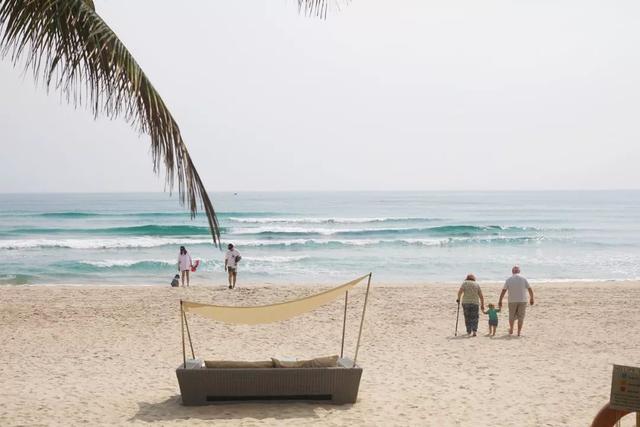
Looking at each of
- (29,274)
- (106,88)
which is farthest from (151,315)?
(29,274)

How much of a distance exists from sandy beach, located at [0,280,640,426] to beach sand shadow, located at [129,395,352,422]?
0.07ft

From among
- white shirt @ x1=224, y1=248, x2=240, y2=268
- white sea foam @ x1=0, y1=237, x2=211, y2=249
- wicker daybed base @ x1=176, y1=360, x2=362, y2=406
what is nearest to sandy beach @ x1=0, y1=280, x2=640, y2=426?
wicker daybed base @ x1=176, y1=360, x2=362, y2=406

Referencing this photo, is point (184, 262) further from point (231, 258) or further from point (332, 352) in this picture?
point (332, 352)

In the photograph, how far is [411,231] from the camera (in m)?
47.3

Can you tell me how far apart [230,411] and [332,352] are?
3925 millimetres

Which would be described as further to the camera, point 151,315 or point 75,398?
point 151,315

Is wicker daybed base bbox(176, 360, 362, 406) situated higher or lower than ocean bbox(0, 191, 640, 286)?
higher

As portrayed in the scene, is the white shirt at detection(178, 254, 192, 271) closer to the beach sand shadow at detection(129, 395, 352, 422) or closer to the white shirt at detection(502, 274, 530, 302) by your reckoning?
the white shirt at detection(502, 274, 530, 302)

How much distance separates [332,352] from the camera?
37.3 ft

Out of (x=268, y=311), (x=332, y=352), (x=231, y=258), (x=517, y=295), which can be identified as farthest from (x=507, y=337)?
(x=231, y=258)

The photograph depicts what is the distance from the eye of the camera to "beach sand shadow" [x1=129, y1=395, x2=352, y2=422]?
7.45 metres

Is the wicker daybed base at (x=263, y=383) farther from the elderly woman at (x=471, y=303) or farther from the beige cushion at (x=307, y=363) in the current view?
the elderly woman at (x=471, y=303)

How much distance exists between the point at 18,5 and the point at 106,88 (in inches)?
29.0

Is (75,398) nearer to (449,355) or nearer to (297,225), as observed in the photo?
(449,355)
